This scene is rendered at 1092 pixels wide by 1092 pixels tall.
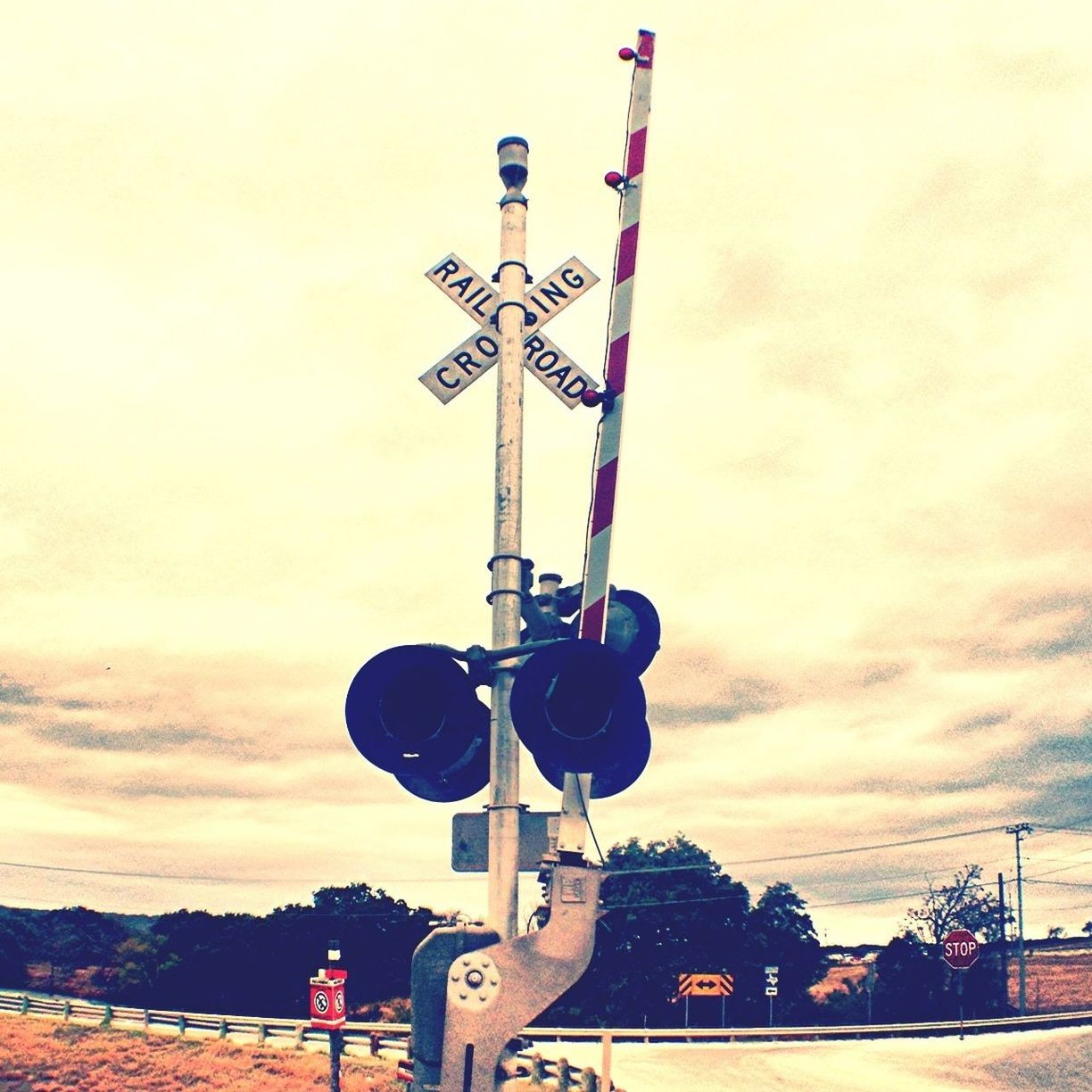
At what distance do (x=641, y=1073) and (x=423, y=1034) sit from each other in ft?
96.2

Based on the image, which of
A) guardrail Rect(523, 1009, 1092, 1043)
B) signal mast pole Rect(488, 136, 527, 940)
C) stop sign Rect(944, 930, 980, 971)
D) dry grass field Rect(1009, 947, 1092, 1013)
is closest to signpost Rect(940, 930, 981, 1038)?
stop sign Rect(944, 930, 980, 971)

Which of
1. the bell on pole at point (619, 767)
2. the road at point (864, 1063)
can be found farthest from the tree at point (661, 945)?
the bell on pole at point (619, 767)

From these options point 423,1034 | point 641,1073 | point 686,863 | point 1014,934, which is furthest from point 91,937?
point 423,1034

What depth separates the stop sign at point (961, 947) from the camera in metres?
27.4

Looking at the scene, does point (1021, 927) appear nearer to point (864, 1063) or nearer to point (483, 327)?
point (864, 1063)

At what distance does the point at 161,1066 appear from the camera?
3008 cm

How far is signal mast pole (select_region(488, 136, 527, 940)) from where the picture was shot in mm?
5328

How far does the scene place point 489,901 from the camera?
210 inches

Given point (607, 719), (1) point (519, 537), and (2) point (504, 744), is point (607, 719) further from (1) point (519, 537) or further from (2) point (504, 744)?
(1) point (519, 537)

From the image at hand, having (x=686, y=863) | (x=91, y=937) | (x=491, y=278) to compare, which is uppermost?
(x=491, y=278)

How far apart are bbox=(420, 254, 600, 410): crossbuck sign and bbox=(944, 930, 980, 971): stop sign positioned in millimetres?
25202

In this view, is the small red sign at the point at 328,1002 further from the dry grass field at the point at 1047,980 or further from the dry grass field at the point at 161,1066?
the dry grass field at the point at 1047,980

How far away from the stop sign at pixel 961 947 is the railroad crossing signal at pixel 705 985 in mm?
19037

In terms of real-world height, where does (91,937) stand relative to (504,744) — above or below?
below
